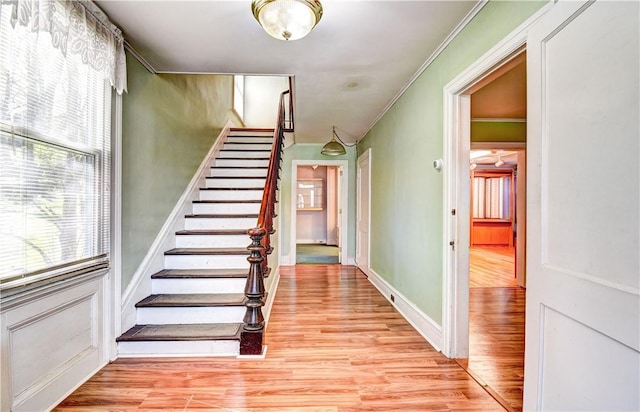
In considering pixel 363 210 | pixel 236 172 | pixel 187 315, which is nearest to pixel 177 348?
pixel 187 315

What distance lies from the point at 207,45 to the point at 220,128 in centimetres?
273

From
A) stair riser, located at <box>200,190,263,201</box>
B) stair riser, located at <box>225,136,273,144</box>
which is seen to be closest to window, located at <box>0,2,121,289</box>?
stair riser, located at <box>200,190,263,201</box>

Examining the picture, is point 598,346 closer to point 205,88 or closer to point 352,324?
point 352,324

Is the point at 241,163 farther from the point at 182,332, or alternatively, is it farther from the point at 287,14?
the point at 287,14

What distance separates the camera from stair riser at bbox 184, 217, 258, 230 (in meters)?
3.25

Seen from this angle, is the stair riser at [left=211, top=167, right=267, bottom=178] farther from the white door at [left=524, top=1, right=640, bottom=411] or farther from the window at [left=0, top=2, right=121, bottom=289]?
the white door at [left=524, top=1, right=640, bottom=411]

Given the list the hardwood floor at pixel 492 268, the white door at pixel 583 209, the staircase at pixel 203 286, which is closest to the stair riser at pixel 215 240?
the staircase at pixel 203 286

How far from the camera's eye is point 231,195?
3.80 metres

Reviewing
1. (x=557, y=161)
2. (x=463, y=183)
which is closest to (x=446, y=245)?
(x=463, y=183)

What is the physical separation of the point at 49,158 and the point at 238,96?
198 inches

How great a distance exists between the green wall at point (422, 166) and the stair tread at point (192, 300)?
1600mm

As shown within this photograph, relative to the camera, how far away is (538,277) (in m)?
1.29

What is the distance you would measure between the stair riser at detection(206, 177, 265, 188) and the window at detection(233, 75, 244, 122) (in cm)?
232

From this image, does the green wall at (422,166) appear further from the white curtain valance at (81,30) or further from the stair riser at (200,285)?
the white curtain valance at (81,30)
